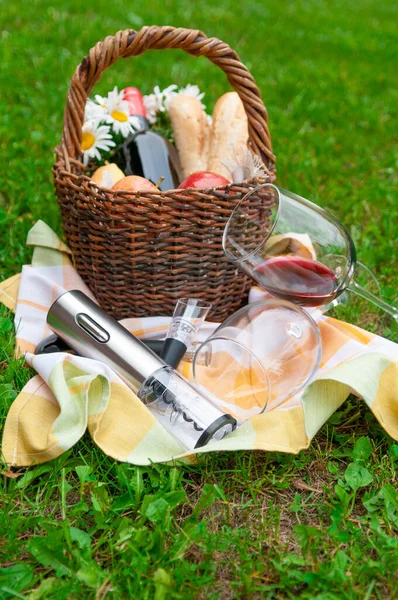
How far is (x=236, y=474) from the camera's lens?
1.40 meters

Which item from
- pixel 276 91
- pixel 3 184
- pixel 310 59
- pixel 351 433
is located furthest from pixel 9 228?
pixel 310 59

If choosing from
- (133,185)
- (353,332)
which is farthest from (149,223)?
(353,332)

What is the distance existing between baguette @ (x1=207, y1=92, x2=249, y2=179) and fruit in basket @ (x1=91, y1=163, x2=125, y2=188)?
286 mm

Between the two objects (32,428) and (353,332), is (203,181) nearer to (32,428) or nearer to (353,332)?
(353,332)

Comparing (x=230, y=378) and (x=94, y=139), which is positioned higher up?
(x=94, y=139)

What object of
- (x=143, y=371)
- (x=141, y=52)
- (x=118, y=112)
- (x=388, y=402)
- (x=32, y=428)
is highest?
(x=141, y=52)

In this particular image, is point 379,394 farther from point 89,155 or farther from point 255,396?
point 89,155

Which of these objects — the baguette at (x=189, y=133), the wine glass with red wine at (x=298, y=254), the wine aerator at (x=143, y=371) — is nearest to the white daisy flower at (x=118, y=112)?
the baguette at (x=189, y=133)

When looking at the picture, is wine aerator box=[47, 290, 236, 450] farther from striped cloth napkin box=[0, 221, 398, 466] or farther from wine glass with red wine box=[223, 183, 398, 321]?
wine glass with red wine box=[223, 183, 398, 321]

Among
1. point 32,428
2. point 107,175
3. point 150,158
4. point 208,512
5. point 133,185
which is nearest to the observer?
point 208,512

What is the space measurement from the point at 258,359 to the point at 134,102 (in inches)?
45.6

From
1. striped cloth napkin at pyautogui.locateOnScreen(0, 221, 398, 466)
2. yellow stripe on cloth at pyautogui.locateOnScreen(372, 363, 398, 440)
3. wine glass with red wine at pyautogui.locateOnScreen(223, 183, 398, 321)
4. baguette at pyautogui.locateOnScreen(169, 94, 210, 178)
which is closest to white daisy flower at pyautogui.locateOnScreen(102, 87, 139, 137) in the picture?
baguette at pyautogui.locateOnScreen(169, 94, 210, 178)

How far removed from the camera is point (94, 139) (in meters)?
2.07

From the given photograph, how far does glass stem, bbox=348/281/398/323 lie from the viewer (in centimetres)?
178
